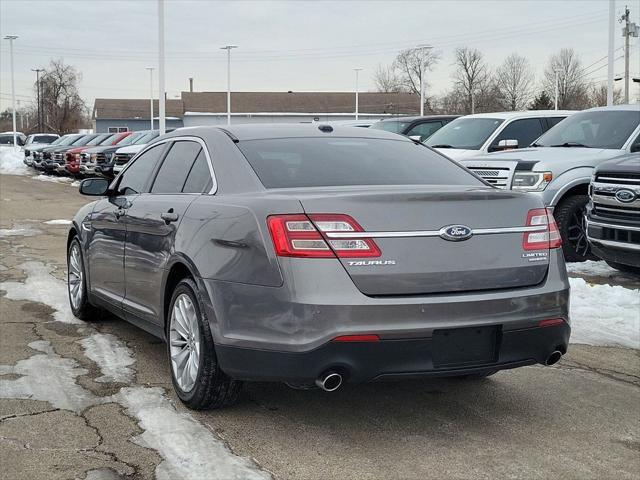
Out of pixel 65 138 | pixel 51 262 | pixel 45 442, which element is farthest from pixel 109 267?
pixel 65 138

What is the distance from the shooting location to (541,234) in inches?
174

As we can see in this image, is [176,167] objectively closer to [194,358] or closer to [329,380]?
[194,358]

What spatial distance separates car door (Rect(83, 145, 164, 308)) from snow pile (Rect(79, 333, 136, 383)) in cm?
35

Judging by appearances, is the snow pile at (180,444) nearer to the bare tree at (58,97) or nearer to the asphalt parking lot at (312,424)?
the asphalt parking lot at (312,424)

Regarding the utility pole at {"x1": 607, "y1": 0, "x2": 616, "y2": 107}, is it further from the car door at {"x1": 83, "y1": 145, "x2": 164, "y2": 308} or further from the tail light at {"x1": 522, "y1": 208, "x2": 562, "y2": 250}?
the tail light at {"x1": 522, "y1": 208, "x2": 562, "y2": 250}

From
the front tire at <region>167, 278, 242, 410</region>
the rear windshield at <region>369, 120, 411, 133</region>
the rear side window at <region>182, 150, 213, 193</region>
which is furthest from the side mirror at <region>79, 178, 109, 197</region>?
the rear windshield at <region>369, 120, 411, 133</region>

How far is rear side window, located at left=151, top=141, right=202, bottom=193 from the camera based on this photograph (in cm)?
534

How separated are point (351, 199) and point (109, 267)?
2753 millimetres

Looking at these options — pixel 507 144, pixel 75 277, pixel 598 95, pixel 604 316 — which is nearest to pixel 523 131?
pixel 507 144

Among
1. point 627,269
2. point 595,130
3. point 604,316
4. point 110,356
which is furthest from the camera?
point 595,130

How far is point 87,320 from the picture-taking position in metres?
7.13

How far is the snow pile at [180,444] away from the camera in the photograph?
149 inches

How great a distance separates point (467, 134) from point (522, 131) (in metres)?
0.89

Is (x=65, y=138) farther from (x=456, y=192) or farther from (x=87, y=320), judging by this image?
(x=456, y=192)
